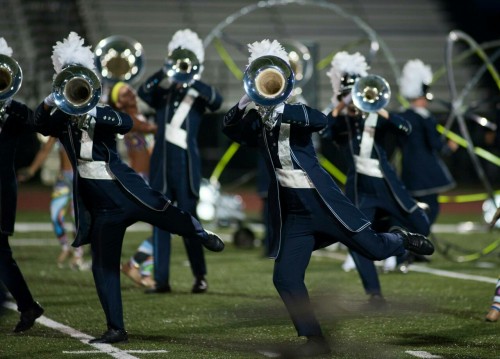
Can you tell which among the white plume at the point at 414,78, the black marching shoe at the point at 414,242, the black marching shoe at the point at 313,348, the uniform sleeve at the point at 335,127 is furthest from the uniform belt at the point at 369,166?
the white plume at the point at 414,78

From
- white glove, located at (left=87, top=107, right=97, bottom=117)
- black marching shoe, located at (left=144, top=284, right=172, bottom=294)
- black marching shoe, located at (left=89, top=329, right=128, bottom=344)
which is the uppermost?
white glove, located at (left=87, top=107, right=97, bottom=117)

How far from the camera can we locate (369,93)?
297 inches

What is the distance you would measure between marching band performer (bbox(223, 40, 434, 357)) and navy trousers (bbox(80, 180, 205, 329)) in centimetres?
78

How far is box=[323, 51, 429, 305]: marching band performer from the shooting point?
770 cm

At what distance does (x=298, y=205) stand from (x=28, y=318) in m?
1.97

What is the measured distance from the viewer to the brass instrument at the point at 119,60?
9.97m

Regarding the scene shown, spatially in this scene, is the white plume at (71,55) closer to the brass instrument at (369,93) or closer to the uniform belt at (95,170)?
the uniform belt at (95,170)

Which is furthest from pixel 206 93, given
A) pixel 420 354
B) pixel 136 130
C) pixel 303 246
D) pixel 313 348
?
pixel 420 354

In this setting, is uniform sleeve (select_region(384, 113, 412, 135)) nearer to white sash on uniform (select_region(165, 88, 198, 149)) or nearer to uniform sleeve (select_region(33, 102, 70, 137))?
white sash on uniform (select_region(165, 88, 198, 149))

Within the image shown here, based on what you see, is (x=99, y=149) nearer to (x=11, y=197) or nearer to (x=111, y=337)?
(x=11, y=197)

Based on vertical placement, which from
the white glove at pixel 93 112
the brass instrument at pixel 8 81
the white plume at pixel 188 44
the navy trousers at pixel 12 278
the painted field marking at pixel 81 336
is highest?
the white plume at pixel 188 44

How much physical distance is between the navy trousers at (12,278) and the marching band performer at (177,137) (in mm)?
1883

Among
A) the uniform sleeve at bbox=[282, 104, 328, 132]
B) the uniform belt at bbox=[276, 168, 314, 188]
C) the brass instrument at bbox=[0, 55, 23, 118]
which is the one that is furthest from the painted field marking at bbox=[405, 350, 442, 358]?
the brass instrument at bbox=[0, 55, 23, 118]

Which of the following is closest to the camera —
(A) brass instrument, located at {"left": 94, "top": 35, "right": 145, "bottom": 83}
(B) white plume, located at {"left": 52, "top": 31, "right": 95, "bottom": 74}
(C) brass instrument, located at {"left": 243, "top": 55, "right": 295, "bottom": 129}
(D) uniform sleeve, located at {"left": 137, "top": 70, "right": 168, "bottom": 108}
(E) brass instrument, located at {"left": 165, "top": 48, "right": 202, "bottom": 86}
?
(C) brass instrument, located at {"left": 243, "top": 55, "right": 295, "bottom": 129}
